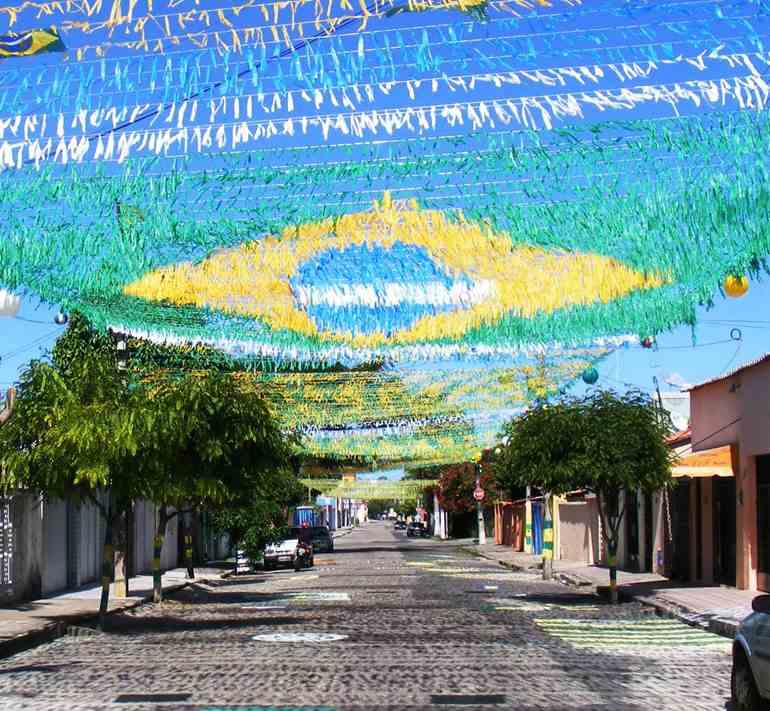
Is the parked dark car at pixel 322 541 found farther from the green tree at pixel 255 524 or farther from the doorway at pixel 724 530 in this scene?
the doorway at pixel 724 530

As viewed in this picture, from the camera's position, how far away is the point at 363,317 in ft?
71.9

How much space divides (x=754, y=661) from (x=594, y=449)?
17.5 m

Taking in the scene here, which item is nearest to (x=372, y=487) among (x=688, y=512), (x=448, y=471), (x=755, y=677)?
(x=448, y=471)

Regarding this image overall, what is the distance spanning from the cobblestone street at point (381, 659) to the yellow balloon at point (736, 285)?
4.77 metres

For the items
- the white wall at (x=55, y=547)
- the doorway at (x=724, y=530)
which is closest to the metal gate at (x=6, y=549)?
the white wall at (x=55, y=547)

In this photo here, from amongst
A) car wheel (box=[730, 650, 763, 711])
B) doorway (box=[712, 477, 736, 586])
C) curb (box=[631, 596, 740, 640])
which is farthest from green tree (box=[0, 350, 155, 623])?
doorway (box=[712, 477, 736, 586])

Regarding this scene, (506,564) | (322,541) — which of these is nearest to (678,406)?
(506,564)

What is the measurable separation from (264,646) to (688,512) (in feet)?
64.3

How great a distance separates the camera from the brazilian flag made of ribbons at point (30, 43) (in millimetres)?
12242

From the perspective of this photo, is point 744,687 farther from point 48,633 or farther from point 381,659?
point 48,633

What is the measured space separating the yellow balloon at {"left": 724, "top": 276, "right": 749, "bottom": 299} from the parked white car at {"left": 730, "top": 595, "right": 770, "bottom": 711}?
726 centimetres

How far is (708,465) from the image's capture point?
32094mm

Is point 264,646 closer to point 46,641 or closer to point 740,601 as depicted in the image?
point 46,641

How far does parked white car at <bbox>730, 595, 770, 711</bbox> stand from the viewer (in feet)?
34.4
